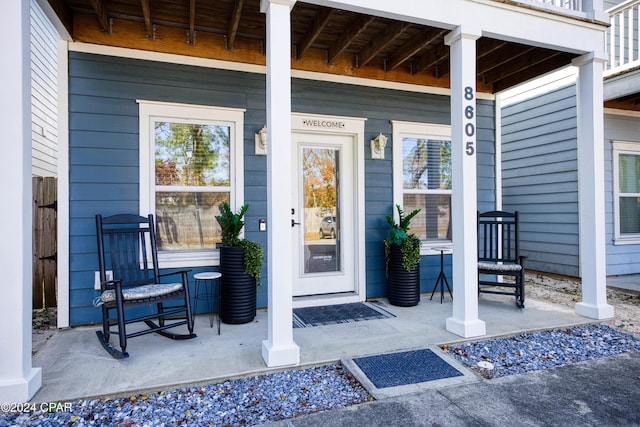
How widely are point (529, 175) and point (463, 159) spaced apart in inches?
165

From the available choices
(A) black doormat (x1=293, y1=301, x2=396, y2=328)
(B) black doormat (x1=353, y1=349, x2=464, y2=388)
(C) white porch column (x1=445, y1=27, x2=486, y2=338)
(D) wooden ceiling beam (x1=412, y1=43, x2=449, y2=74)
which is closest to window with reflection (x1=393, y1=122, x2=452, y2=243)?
(D) wooden ceiling beam (x1=412, y1=43, x2=449, y2=74)

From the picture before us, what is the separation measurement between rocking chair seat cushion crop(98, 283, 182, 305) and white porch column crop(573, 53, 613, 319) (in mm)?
Answer: 3974

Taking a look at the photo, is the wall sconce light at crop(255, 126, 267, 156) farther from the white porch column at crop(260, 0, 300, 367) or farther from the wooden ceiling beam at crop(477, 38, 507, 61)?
the wooden ceiling beam at crop(477, 38, 507, 61)

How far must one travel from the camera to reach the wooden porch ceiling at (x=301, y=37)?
349cm

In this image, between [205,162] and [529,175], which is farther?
[529,175]

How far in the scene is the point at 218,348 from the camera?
3.02 m

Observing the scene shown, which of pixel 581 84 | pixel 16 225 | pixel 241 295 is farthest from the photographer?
pixel 581 84

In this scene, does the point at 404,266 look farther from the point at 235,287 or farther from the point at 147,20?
the point at 147,20

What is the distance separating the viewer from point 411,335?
3.31 m

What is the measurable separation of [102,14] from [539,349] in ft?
15.5

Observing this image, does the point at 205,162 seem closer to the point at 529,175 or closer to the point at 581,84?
the point at 581,84

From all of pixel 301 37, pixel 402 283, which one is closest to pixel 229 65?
pixel 301 37

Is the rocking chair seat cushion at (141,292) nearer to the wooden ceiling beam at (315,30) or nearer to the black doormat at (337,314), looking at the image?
the black doormat at (337,314)

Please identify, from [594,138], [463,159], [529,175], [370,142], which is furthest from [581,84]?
[529,175]
